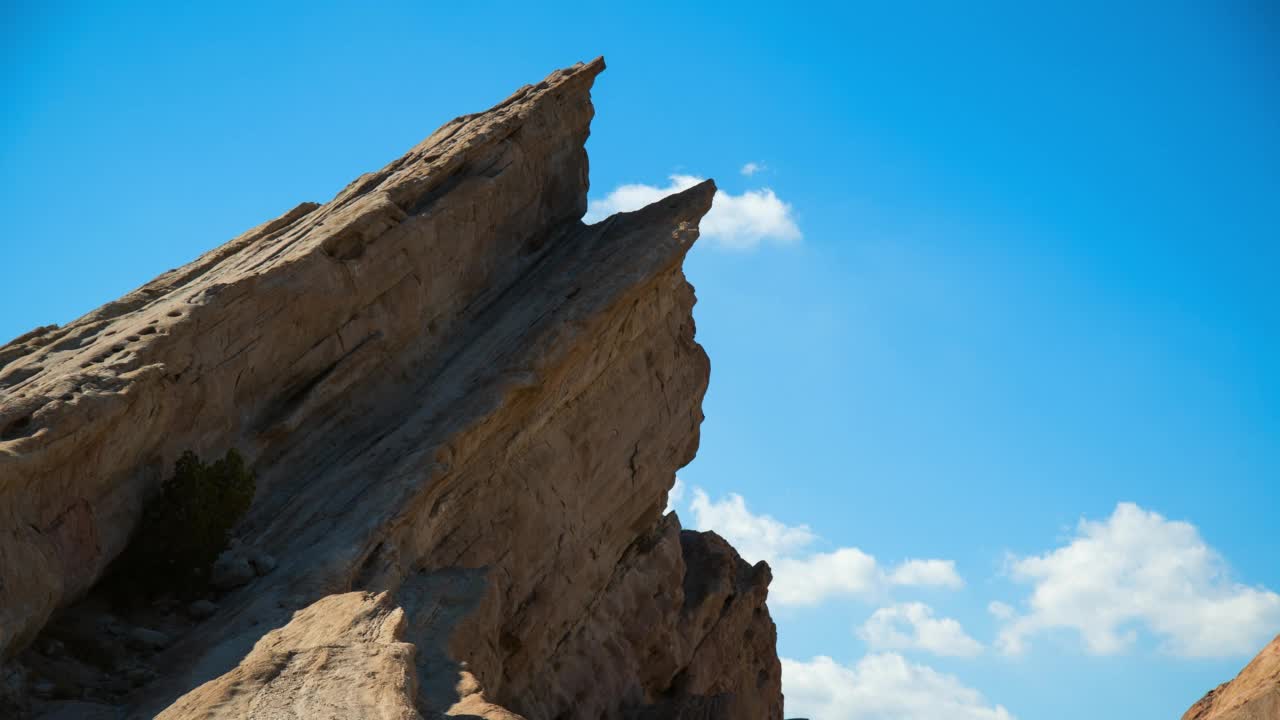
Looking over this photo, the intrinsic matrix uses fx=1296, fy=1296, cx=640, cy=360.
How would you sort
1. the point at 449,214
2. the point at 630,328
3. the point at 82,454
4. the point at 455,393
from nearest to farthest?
the point at 82,454 < the point at 455,393 < the point at 449,214 < the point at 630,328

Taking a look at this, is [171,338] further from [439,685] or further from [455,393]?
[439,685]

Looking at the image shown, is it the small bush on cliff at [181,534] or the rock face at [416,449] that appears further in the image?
the small bush on cliff at [181,534]

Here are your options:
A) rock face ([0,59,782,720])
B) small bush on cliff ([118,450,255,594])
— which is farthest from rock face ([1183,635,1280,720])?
small bush on cliff ([118,450,255,594])

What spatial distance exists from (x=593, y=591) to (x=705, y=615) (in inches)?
404

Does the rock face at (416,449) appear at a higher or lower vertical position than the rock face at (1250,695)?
higher

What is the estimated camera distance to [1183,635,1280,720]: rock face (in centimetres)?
3528

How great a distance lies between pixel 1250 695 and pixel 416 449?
2446 cm

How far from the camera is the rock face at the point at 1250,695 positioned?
35.3 m

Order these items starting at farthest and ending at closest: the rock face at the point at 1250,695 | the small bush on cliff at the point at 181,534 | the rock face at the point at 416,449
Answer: the rock face at the point at 1250,695, the small bush on cliff at the point at 181,534, the rock face at the point at 416,449

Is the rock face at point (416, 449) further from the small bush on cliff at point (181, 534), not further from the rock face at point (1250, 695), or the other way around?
the rock face at point (1250, 695)

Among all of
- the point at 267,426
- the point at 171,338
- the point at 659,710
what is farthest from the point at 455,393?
the point at 659,710

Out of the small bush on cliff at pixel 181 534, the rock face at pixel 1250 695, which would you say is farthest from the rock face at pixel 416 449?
the rock face at pixel 1250 695

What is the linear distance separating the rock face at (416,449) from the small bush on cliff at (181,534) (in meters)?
0.57

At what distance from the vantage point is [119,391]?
27562 mm
